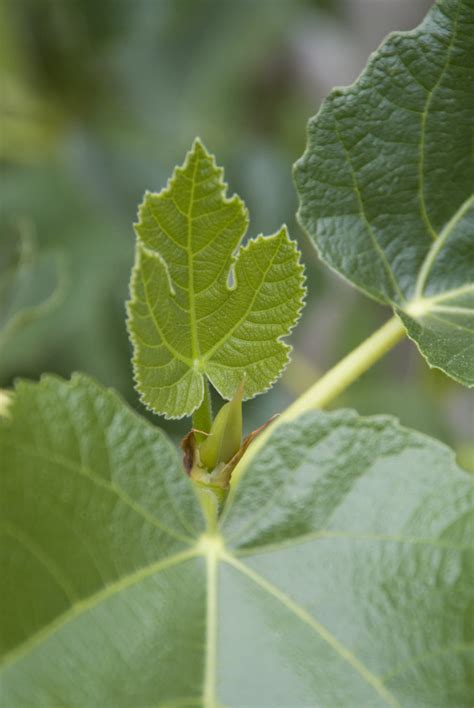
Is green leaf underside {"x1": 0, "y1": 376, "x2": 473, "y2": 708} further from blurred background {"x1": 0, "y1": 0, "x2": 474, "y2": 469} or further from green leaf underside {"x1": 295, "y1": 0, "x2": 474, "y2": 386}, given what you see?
blurred background {"x1": 0, "y1": 0, "x2": 474, "y2": 469}

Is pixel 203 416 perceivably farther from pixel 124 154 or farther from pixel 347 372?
pixel 124 154

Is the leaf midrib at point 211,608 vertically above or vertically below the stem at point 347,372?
below

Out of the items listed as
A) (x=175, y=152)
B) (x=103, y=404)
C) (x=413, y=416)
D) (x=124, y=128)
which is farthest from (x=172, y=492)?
(x=124, y=128)

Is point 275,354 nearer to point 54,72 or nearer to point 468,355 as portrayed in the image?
point 468,355

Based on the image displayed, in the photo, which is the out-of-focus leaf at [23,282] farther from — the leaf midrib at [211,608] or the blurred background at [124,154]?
the leaf midrib at [211,608]

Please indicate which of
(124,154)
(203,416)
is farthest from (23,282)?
(124,154)

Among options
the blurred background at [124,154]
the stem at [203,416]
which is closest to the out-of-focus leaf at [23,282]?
the blurred background at [124,154]
